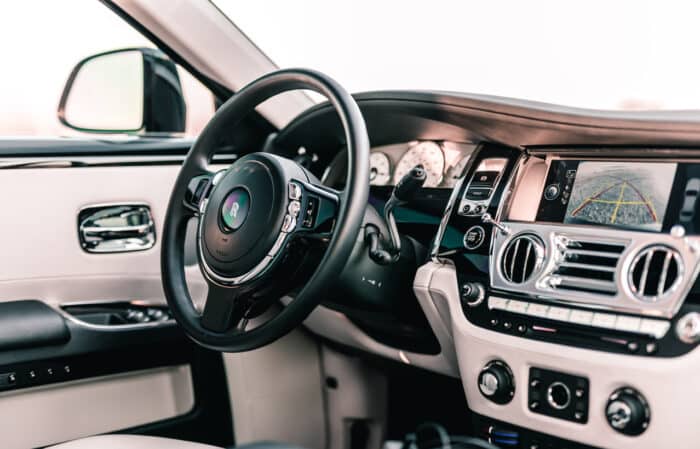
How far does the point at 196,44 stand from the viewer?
193cm

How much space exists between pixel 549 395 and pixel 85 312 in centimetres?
111

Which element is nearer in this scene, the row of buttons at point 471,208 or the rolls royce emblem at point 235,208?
the rolls royce emblem at point 235,208

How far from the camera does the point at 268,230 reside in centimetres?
141

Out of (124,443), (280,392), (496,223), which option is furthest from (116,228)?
(496,223)

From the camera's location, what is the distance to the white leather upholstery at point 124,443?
55.4 inches

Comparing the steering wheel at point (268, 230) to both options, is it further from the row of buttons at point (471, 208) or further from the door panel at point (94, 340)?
the door panel at point (94, 340)

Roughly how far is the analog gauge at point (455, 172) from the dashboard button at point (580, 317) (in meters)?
0.44

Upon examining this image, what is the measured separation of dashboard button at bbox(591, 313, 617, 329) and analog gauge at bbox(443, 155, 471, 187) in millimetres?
471

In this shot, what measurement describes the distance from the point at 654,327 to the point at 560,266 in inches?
7.6

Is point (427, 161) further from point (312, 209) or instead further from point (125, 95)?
point (125, 95)

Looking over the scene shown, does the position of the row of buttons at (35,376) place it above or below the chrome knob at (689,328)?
below

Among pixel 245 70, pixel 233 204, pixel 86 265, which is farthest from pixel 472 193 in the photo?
pixel 86 265

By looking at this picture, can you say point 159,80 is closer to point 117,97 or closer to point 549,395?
point 117,97

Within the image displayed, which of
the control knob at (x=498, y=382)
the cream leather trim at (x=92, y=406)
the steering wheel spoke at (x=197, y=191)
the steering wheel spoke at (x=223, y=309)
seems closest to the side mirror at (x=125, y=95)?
the steering wheel spoke at (x=197, y=191)
